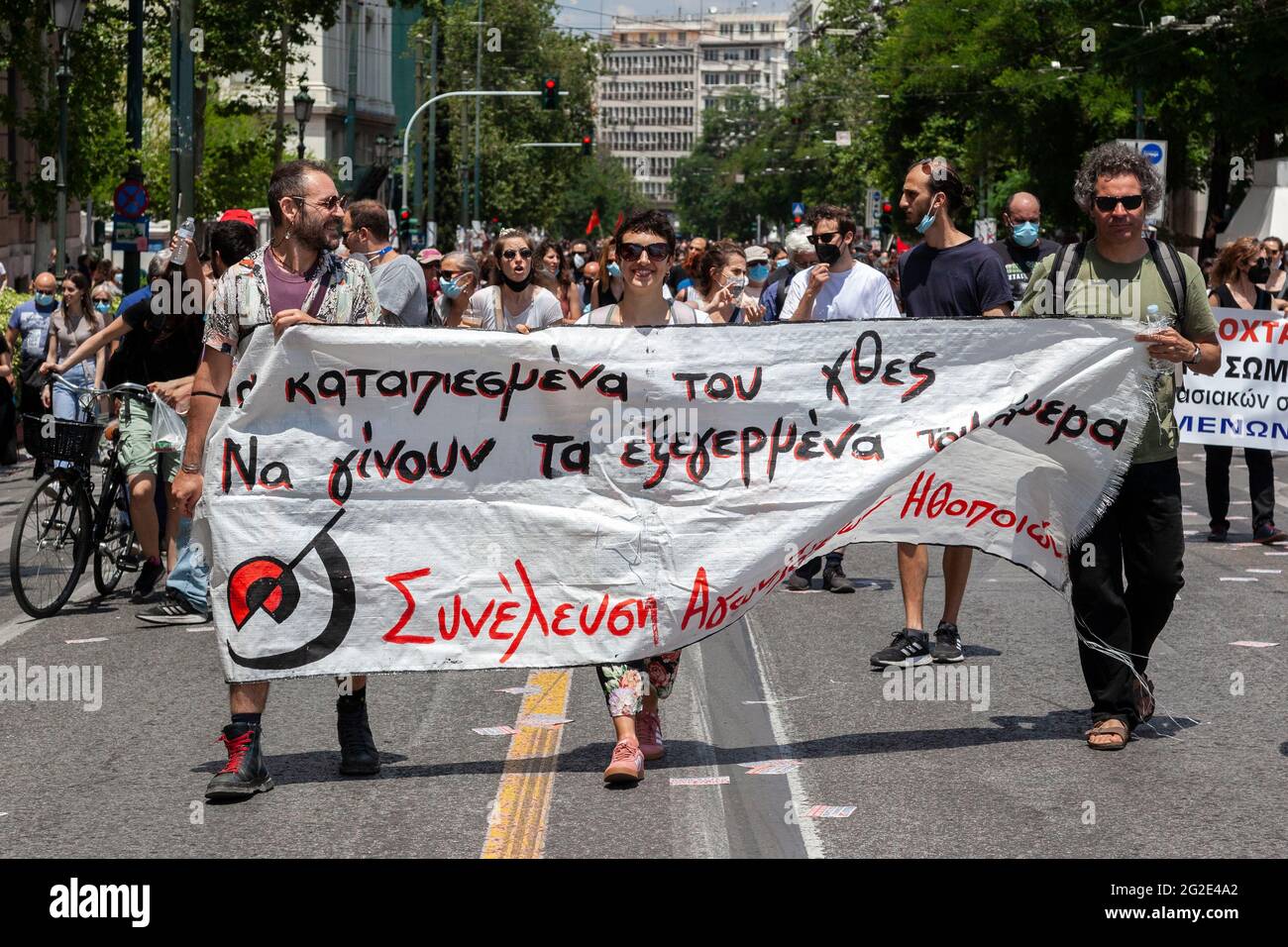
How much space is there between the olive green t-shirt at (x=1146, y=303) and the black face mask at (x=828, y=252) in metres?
2.31

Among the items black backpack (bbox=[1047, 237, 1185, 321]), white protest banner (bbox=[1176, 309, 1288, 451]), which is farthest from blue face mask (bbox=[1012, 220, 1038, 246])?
black backpack (bbox=[1047, 237, 1185, 321])

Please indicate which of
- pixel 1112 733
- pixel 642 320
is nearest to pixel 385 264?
→ pixel 642 320

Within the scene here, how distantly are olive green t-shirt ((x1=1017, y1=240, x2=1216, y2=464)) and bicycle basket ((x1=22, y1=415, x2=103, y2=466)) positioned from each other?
5.27 metres

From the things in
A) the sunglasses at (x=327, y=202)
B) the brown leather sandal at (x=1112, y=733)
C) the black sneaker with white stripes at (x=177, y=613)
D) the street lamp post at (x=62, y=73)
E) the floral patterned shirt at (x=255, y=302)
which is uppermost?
the street lamp post at (x=62, y=73)

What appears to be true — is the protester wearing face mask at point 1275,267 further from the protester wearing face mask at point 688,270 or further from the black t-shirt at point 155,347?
the black t-shirt at point 155,347

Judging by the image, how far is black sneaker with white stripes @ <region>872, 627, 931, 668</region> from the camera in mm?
8602

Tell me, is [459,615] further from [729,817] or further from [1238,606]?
[1238,606]

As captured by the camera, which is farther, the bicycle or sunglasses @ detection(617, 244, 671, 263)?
the bicycle

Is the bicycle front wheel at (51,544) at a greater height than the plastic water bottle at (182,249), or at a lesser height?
lesser

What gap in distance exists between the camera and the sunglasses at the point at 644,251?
6.89 m

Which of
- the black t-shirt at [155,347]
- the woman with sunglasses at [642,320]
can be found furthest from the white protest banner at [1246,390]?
the woman with sunglasses at [642,320]

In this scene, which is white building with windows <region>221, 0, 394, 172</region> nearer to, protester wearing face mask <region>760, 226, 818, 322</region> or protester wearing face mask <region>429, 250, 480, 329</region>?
protester wearing face mask <region>760, 226, 818, 322</region>

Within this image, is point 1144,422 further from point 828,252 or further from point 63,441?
point 63,441
